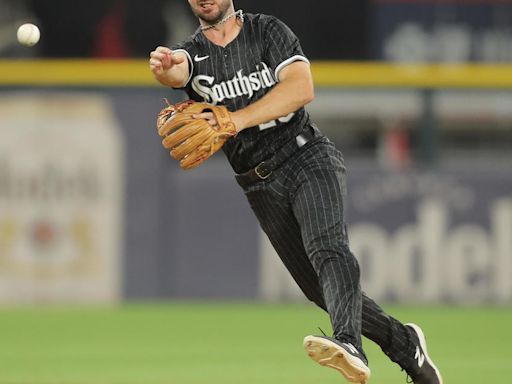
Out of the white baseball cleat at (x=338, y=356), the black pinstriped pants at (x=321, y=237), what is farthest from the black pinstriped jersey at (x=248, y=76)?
the white baseball cleat at (x=338, y=356)

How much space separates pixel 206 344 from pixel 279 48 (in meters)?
3.45

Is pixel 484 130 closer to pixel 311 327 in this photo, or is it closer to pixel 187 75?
pixel 311 327

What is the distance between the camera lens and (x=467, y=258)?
11586mm

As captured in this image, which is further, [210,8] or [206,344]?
[206,344]

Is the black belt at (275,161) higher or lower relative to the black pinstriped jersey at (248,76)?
lower

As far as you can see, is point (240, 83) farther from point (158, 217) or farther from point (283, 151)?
point (158, 217)

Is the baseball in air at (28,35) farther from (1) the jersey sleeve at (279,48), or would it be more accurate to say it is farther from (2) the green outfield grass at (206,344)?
(2) the green outfield grass at (206,344)

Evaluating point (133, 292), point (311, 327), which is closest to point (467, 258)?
point (311, 327)

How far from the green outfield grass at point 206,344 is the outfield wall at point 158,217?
9.9 inches

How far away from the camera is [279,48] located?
6199 millimetres

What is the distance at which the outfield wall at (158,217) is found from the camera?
1150cm

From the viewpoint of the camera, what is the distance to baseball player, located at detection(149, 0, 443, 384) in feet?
19.7

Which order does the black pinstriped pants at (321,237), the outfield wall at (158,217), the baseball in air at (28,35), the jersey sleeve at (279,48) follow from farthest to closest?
the outfield wall at (158,217) < the baseball in air at (28,35) < the jersey sleeve at (279,48) < the black pinstriped pants at (321,237)

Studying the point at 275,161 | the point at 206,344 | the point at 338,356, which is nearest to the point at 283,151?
the point at 275,161
